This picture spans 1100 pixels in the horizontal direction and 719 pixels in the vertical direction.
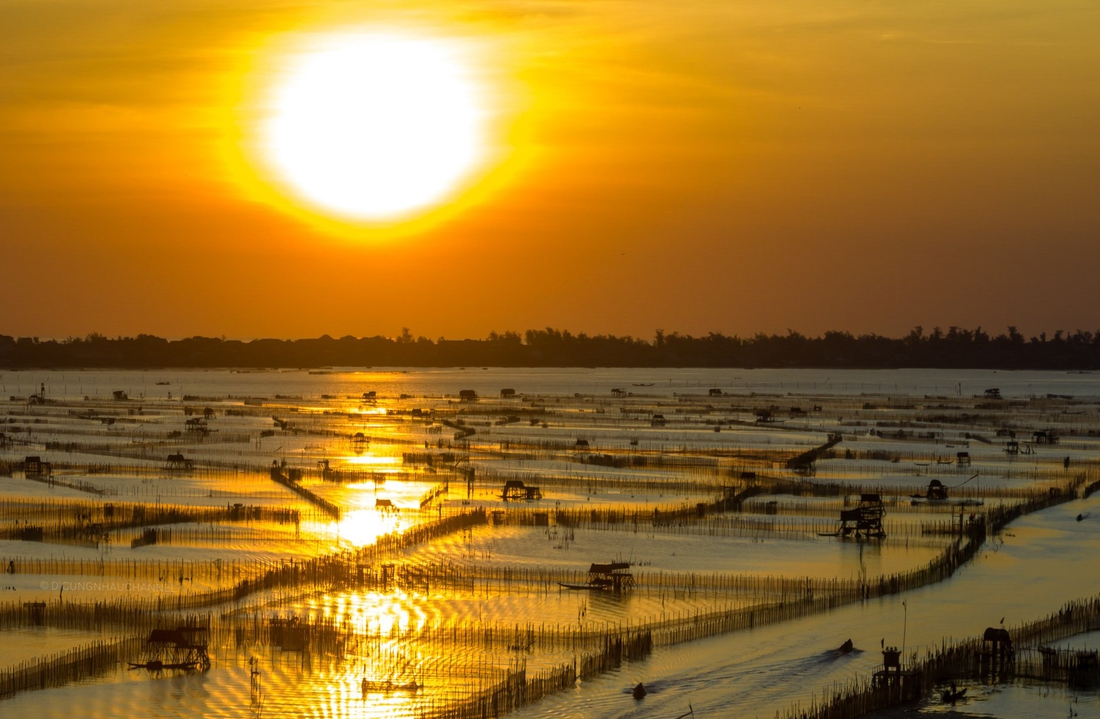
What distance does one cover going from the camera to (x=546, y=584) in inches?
1073

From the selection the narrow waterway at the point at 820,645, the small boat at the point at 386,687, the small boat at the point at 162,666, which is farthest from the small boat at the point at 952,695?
the small boat at the point at 162,666

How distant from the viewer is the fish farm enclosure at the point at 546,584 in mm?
19203

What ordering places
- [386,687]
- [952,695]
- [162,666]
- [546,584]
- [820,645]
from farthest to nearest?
1. [546,584]
2. [820,645]
3. [162,666]
4. [386,687]
5. [952,695]

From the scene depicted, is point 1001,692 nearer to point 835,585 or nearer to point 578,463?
point 835,585

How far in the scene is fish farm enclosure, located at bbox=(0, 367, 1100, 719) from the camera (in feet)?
63.0

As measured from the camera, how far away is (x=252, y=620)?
22.8 metres

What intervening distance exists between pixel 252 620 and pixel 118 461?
3347cm

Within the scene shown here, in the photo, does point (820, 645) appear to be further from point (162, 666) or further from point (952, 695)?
point (162, 666)

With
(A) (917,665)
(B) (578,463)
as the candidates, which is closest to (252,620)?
(A) (917,665)

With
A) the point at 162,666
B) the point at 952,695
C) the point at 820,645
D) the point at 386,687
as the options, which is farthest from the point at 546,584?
the point at 952,695

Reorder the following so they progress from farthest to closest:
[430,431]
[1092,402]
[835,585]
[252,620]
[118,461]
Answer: [1092,402] < [430,431] < [118,461] < [835,585] < [252,620]

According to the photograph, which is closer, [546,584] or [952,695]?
[952,695]

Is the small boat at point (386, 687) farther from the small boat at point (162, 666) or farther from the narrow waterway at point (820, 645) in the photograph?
the small boat at point (162, 666)

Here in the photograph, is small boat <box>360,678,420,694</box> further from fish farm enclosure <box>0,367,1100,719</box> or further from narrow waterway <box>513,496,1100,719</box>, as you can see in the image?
narrow waterway <box>513,496,1100,719</box>
